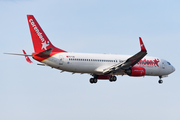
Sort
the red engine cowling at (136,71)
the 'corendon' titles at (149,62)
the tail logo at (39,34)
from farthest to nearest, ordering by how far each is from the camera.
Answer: the 'corendon' titles at (149,62)
the red engine cowling at (136,71)
the tail logo at (39,34)

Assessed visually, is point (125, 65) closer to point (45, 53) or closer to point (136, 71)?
point (136, 71)

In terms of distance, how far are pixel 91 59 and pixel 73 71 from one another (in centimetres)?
337

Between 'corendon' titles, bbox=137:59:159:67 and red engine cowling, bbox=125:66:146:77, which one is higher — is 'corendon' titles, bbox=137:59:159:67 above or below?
above

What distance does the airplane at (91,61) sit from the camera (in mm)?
46344

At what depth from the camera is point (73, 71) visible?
159 ft

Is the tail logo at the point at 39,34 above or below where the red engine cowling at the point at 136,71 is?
above

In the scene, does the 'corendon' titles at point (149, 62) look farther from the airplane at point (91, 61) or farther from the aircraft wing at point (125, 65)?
the aircraft wing at point (125, 65)

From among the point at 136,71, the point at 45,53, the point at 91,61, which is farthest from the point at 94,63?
the point at 45,53

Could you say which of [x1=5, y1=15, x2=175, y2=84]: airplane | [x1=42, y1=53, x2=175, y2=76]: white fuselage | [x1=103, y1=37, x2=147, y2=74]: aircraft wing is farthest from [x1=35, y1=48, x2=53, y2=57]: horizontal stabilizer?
[x1=103, y1=37, x2=147, y2=74]: aircraft wing

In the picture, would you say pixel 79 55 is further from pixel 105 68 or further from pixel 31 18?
pixel 31 18

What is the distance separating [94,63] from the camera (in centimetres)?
4997

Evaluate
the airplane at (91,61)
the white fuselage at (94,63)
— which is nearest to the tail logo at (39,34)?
the airplane at (91,61)

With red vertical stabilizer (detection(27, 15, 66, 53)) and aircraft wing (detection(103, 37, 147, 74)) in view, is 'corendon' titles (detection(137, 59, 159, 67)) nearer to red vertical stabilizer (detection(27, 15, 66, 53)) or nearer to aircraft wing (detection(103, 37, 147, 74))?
aircraft wing (detection(103, 37, 147, 74))

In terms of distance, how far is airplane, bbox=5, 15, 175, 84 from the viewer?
46344 millimetres
